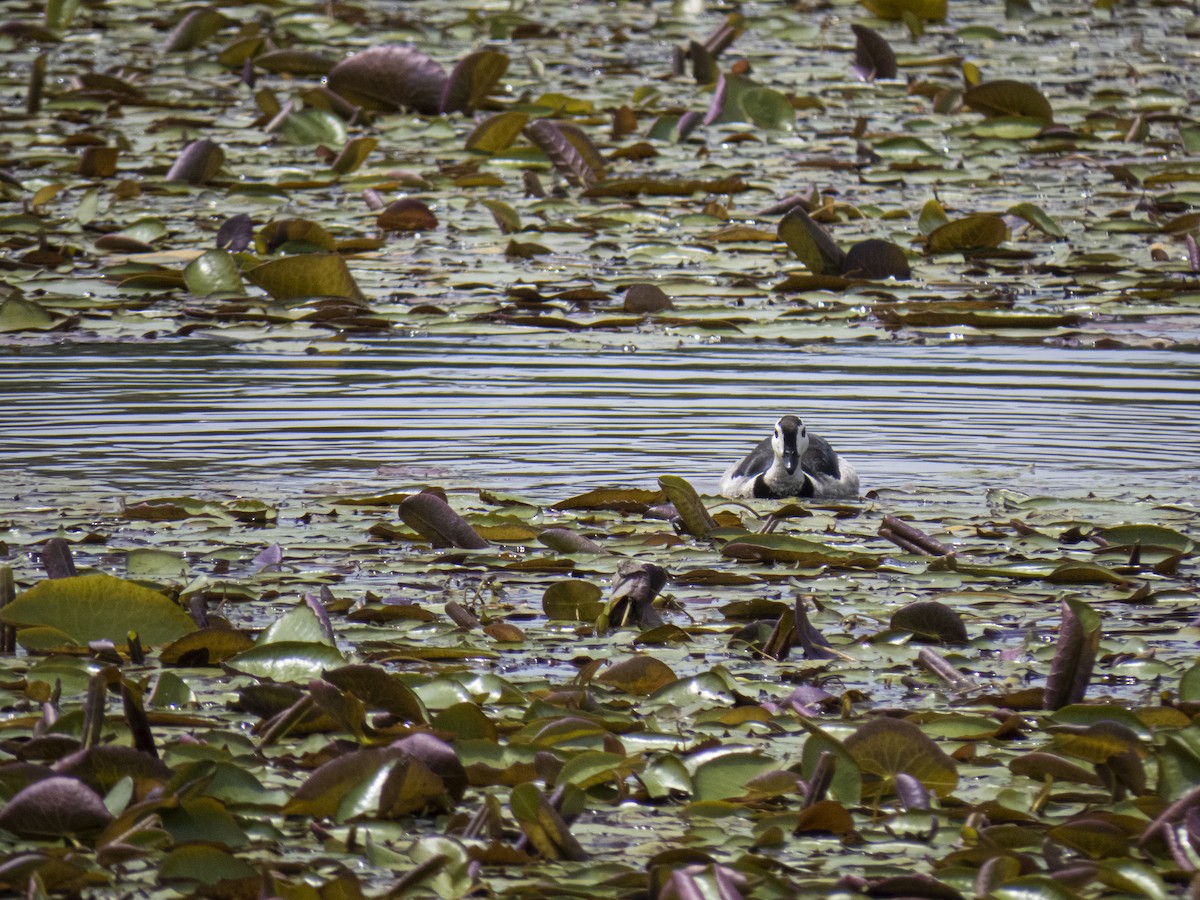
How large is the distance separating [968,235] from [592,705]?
6.72 meters

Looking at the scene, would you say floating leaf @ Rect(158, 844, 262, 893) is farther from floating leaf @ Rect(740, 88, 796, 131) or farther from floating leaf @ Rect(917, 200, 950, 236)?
floating leaf @ Rect(740, 88, 796, 131)

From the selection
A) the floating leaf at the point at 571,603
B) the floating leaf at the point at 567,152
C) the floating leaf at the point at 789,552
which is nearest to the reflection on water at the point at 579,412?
the floating leaf at the point at 789,552

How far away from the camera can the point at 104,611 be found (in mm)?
5035

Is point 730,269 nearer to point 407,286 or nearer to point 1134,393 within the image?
point 407,286

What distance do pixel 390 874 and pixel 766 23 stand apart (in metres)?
14.6

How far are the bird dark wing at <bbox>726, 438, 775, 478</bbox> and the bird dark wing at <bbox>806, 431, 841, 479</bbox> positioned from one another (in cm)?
14

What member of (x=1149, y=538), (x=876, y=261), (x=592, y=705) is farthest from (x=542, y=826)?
(x=876, y=261)

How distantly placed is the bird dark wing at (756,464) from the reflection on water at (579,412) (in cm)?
15

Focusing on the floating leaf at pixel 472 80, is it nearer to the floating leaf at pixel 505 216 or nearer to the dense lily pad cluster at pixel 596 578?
the dense lily pad cluster at pixel 596 578


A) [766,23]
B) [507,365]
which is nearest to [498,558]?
[507,365]

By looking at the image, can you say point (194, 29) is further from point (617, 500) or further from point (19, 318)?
point (617, 500)

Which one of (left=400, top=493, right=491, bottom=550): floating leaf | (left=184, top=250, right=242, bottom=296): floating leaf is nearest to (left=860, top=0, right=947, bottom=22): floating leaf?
(left=184, top=250, right=242, bottom=296): floating leaf

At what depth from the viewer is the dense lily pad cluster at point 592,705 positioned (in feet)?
12.3

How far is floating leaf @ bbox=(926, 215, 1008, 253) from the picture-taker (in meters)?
10.6
